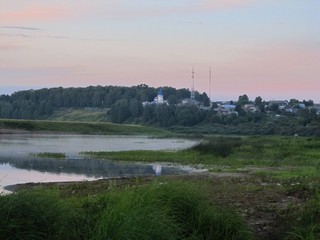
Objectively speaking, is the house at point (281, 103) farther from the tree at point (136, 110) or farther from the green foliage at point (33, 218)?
the green foliage at point (33, 218)

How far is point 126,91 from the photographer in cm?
19900

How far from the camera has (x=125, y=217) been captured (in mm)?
7773

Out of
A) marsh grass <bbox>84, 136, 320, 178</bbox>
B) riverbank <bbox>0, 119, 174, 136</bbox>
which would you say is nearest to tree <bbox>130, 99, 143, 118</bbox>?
riverbank <bbox>0, 119, 174, 136</bbox>

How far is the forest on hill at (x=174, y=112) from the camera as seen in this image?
382 ft

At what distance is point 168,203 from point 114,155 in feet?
102

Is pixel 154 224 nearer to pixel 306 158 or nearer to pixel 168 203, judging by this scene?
pixel 168 203

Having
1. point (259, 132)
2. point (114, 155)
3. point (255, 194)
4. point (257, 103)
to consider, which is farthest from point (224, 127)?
point (255, 194)

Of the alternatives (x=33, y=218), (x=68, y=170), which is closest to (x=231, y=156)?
(x=68, y=170)

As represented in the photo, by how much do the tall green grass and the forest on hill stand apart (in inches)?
3315

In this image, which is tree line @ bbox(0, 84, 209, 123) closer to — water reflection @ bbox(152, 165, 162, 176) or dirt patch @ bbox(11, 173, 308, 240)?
water reflection @ bbox(152, 165, 162, 176)

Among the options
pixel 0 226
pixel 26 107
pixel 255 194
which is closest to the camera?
pixel 0 226

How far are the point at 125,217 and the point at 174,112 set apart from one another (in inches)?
5358

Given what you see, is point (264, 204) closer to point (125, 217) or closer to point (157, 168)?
point (125, 217)

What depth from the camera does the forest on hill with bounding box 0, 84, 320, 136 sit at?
116519mm
